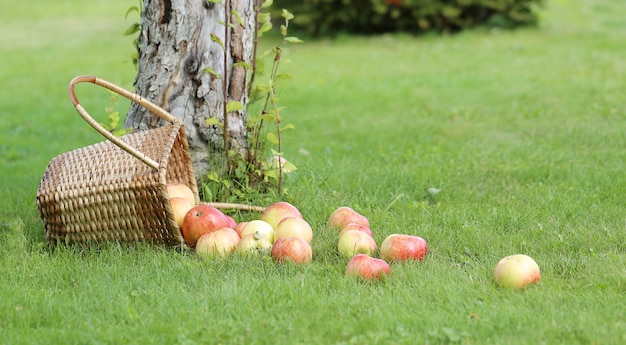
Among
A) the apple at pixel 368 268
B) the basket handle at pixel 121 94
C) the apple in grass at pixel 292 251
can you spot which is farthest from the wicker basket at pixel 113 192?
the apple at pixel 368 268

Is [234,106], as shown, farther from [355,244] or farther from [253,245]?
[355,244]

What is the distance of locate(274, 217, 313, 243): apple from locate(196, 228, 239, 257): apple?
0.67 ft

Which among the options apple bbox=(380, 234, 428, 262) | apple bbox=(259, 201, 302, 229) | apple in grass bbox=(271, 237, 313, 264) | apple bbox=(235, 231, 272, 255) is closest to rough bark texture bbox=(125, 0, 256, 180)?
apple bbox=(259, 201, 302, 229)

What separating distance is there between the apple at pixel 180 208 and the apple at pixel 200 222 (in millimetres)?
68

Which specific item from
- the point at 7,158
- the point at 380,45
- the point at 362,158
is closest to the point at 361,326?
the point at 362,158

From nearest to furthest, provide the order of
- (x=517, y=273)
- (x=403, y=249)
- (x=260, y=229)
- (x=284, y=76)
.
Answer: (x=517, y=273), (x=403, y=249), (x=260, y=229), (x=284, y=76)

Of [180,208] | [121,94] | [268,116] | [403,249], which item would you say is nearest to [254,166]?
[268,116]

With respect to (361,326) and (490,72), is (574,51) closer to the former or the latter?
(490,72)

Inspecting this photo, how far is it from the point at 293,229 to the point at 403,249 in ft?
1.74

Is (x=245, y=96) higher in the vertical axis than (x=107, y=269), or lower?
higher

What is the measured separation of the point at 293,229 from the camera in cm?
365

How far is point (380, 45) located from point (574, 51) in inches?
104

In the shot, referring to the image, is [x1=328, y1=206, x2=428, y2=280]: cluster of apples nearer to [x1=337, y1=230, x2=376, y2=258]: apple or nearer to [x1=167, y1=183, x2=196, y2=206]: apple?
[x1=337, y1=230, x2=376, y2=258]: apple

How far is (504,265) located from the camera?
3.17m
